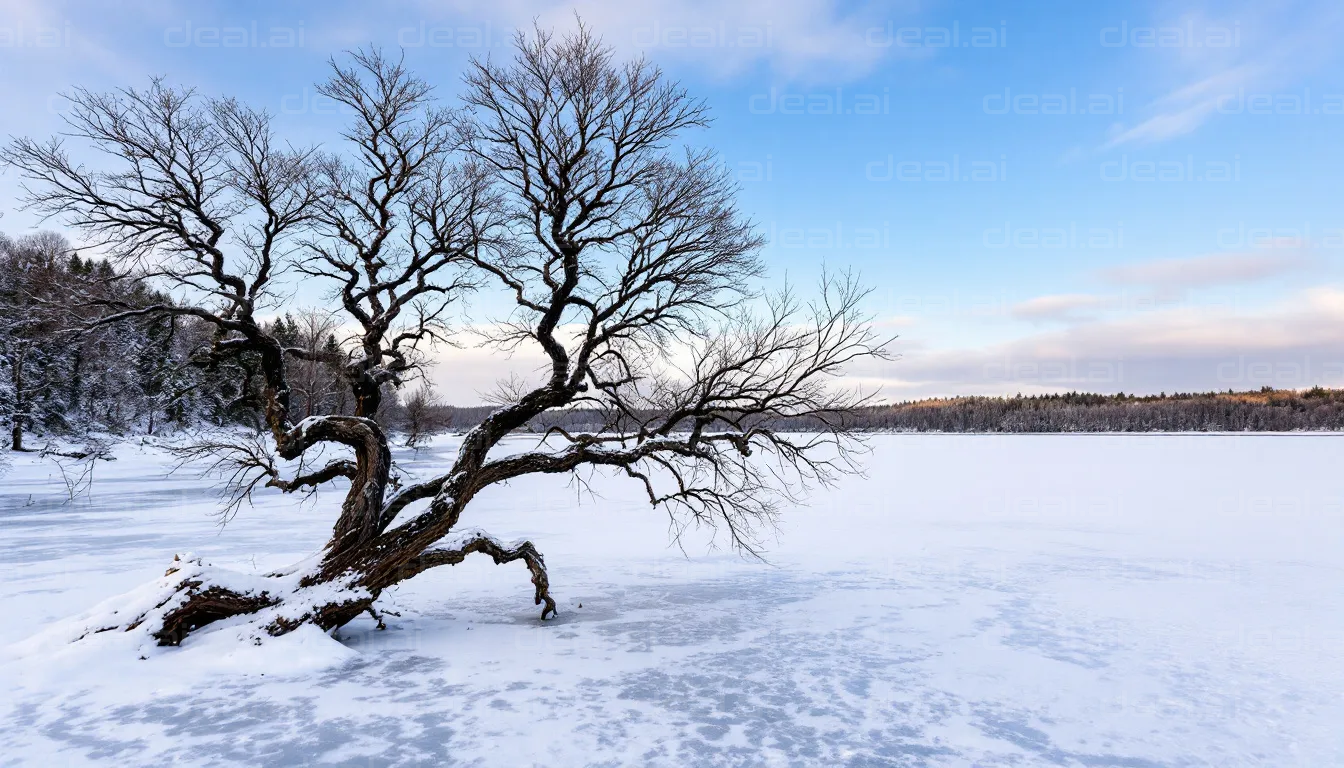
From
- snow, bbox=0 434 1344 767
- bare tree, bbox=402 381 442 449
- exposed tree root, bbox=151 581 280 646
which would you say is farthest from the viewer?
bare tree, bbox=402 381 442 449

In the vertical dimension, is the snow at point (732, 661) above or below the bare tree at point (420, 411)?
below

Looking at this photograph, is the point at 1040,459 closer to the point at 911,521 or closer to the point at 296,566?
the point at 911,521

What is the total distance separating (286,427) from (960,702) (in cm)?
934

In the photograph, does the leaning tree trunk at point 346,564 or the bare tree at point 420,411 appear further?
the bare tree at point 420,411

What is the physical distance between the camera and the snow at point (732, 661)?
6.33 meters

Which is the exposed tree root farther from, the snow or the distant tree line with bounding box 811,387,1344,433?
the distant tree line with bounding box 811,387,1344,433

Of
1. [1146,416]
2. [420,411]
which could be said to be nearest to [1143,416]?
[1146,416]

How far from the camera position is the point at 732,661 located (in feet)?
28.7

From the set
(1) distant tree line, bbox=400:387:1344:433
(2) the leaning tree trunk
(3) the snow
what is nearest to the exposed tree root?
(2) the leaning tree trunk

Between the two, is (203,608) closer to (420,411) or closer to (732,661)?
(732,661)

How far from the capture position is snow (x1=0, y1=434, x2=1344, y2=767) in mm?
6328

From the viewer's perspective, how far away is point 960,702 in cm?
740

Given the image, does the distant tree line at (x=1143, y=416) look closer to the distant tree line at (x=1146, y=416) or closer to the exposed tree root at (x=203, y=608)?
the distant tree line at (x=1146, y=416)

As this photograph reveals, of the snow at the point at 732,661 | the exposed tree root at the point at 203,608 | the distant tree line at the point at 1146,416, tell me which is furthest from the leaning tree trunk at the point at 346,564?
the distant tree line at the point at 1146,416
